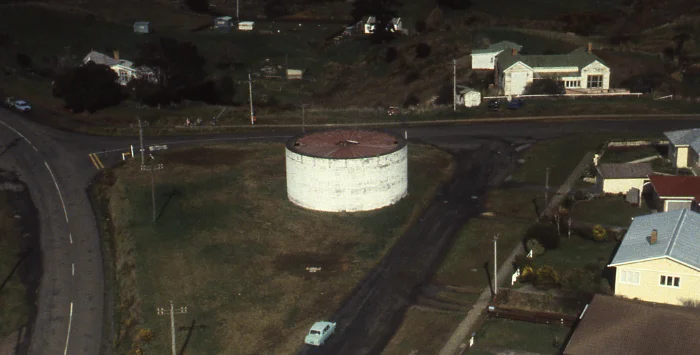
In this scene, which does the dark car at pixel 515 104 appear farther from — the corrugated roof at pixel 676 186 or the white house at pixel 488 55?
the corrugated roof at pixel 676 186

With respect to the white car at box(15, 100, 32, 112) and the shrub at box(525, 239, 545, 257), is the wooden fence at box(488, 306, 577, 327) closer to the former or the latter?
the shrub at box(525, 239, 545, 257)

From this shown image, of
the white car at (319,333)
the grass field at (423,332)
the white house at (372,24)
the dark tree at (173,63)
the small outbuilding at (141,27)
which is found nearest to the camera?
the grass field at (423,332)

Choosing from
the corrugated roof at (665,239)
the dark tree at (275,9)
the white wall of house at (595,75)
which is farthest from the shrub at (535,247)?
the dark tree at (275,9)

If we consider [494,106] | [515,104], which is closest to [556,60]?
[515,104]

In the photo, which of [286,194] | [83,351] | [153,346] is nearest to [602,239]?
[286,194]

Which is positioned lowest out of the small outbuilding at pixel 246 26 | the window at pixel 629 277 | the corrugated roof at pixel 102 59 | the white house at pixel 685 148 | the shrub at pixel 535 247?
the shrub at pixel 535 247

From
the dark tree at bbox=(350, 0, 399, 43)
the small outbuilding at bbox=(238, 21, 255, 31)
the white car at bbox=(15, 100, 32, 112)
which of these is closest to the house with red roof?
the white car at bbox=(15, 100, 32, 112)
